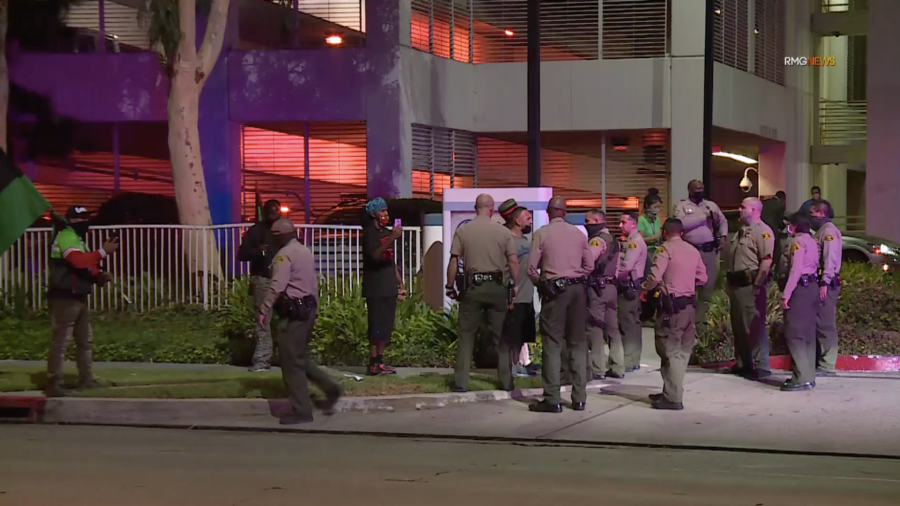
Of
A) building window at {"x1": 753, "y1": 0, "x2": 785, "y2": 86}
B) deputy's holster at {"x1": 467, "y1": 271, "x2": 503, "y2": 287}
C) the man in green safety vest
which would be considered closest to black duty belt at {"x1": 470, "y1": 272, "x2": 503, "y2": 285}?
deputy's holster at {"x1": 467, "y1": 271, "x2": 503, "y2": 287}

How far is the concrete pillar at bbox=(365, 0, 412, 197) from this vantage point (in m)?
22.5

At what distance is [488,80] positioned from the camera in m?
24.5

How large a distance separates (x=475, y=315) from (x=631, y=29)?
1463cm

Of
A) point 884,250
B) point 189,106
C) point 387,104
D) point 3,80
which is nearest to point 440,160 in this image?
point 387,104

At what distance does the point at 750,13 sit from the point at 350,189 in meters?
11.0

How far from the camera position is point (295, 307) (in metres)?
10.0

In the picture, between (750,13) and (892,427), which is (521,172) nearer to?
(750,13)

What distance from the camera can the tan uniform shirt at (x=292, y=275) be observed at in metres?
9.95

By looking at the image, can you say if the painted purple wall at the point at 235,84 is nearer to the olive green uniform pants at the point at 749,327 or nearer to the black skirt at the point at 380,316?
the black skirt at the point at 380,316

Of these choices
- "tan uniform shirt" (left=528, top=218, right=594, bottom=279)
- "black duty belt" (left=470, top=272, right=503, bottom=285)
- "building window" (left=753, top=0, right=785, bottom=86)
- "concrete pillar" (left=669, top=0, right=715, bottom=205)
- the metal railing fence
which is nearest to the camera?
"tan uniform shirt" (left=528, top=218, right=594, bottom=279)

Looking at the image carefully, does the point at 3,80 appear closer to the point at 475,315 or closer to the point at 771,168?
the point at 475,315

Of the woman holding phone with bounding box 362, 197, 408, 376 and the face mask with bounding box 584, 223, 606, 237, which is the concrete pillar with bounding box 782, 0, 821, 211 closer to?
the face mask with bounding box 584, 223, 606, 237

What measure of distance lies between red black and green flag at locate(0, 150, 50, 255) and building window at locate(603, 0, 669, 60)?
1828 cm

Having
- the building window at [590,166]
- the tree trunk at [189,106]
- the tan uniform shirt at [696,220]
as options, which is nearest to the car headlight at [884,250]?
the building window at [590,166]
